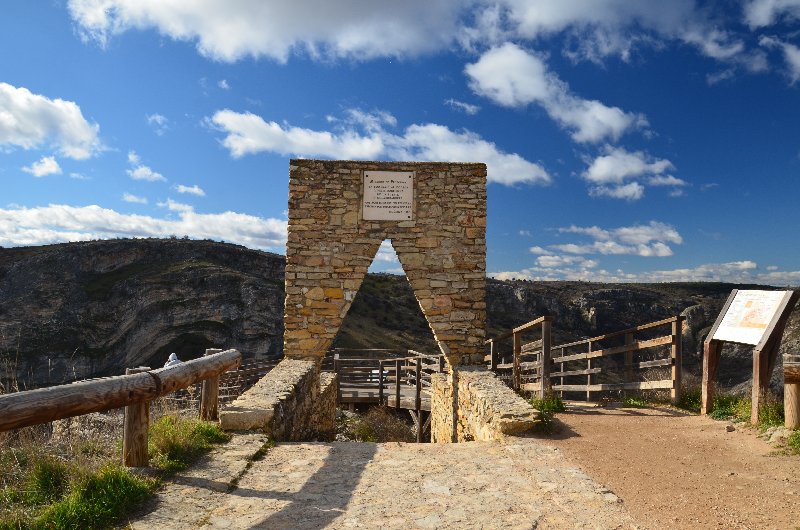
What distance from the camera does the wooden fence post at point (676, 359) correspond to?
25.0 feet

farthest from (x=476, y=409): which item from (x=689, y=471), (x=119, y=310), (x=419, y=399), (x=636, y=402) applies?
(x=119, y=310)

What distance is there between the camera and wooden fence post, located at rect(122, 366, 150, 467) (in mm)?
3920

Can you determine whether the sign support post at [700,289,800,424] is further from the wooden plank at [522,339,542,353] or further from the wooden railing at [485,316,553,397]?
the wooden plank at [522,339,542,353]

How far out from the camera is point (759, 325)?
246 inches

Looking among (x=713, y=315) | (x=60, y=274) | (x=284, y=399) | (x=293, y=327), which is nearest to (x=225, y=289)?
(x=60, y=274)

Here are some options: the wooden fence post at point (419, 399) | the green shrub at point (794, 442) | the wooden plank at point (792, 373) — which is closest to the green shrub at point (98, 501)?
the green shrub at point (794, 442)

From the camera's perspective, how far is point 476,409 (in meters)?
6.74

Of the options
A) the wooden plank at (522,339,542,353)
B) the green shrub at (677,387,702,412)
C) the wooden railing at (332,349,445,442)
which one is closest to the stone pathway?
the green shrub at (677,387,702,412)

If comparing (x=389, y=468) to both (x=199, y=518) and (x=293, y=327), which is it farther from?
(x=293, y=327)

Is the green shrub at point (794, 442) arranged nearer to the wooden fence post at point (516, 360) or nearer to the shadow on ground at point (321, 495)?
the shadow on ground at point (321, 495)

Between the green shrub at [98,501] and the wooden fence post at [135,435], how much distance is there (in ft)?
1.05

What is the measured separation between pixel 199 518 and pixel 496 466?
2.31 meters

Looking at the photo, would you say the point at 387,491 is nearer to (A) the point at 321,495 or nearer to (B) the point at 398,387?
(A) the point at 321,495

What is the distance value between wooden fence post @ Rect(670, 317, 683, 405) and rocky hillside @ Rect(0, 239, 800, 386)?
15.1 m
